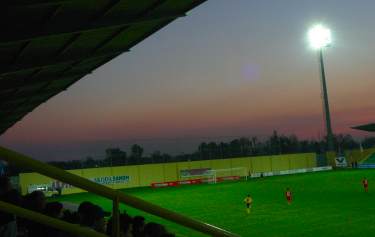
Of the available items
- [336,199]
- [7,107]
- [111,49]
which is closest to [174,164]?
[336,199]

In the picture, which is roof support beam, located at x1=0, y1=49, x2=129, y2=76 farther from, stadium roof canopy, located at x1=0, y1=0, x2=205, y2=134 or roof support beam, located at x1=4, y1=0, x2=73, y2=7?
roof support beam, located at x1=4, y1=0, x2=73, y2=7

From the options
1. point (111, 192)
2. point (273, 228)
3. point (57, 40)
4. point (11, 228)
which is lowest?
point (273, 228)

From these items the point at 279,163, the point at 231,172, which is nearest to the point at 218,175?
the point at 231,172

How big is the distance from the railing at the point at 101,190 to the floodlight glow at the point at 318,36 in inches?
2309

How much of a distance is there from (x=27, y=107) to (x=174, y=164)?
33110 mm

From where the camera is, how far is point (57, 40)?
11.5m

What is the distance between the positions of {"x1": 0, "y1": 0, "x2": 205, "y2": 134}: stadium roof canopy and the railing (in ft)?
20.4

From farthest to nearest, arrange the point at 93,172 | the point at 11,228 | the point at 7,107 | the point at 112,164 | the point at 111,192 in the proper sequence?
the point at 112,164, the point at 93,172, the point at 7,107, the point at 11,228, the point at 111,192

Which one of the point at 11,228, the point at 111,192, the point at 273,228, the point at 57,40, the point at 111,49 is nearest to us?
the point at 111,192

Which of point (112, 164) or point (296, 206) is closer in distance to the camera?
point (296, 206)

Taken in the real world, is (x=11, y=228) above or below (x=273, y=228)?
above

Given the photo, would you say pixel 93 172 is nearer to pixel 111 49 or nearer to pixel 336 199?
pixel 336 199

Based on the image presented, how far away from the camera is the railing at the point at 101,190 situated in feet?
9.46

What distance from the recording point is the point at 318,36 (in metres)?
59.7
